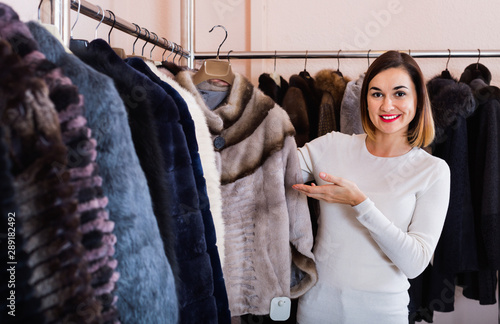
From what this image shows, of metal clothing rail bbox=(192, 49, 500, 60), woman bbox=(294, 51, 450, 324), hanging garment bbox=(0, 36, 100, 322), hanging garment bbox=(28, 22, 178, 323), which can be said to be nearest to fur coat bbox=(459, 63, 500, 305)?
metal clothing rail bbox=(192, 49, 500, 60)

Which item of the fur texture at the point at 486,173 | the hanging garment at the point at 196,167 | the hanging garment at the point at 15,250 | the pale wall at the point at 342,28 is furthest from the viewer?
the pale wall at the point at 342,28

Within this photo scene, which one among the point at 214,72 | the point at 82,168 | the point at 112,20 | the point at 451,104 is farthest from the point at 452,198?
the point at 82,168

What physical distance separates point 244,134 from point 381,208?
1.60 feet

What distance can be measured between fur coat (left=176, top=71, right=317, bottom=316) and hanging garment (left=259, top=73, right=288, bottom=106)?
1.53 feet

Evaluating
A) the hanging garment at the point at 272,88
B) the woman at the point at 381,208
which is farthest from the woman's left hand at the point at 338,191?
the hanging garment at the point at 272,88

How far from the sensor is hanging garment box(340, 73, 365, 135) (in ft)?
5.17

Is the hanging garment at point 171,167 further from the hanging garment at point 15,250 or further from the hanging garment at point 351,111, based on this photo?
the hanging garment at point 351,111

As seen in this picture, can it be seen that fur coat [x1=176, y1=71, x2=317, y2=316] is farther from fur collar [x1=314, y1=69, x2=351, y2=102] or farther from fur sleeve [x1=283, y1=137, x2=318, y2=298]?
fur collar [x1=314, y1=69, x2=351, y2=102]

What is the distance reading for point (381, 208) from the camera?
1.24 meters

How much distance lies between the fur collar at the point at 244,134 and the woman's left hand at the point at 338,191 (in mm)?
168

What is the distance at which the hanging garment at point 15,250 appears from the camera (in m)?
0.42

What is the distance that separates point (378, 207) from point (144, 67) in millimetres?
818

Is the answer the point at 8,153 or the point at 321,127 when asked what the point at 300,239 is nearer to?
the point at 321,127

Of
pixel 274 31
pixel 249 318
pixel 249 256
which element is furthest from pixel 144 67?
pixel 274 31
